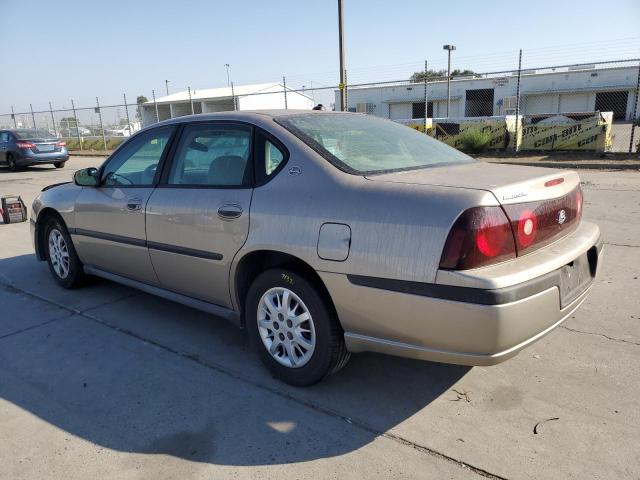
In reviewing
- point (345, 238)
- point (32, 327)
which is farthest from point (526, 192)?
point (32, 327)

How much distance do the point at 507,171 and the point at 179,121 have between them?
231 centimetres

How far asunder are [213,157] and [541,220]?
2.09 m

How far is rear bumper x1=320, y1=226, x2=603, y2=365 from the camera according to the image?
7.75 ft

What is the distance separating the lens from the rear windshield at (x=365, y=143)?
3.08 meters

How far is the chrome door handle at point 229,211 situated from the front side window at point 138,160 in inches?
36.8

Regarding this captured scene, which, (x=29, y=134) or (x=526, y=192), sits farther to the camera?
(x=29, y=134)

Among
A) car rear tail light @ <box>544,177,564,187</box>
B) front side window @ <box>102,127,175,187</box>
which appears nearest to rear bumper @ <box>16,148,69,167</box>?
front side window @ <box>102,127,175,187</box>

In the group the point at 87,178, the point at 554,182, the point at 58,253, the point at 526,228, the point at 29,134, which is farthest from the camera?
the point at 29,134

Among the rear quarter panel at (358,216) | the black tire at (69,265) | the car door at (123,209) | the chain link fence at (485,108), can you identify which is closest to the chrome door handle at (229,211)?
the rear quarter panel at (358,216)

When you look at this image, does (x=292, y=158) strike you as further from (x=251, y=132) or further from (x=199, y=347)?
(x=199, y=347)

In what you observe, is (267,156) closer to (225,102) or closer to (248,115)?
(248,115)

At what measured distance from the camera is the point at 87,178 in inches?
178

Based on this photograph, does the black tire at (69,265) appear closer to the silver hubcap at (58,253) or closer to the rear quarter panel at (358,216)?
the silver hubcap at (58,253)

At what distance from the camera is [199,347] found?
12.3ft
